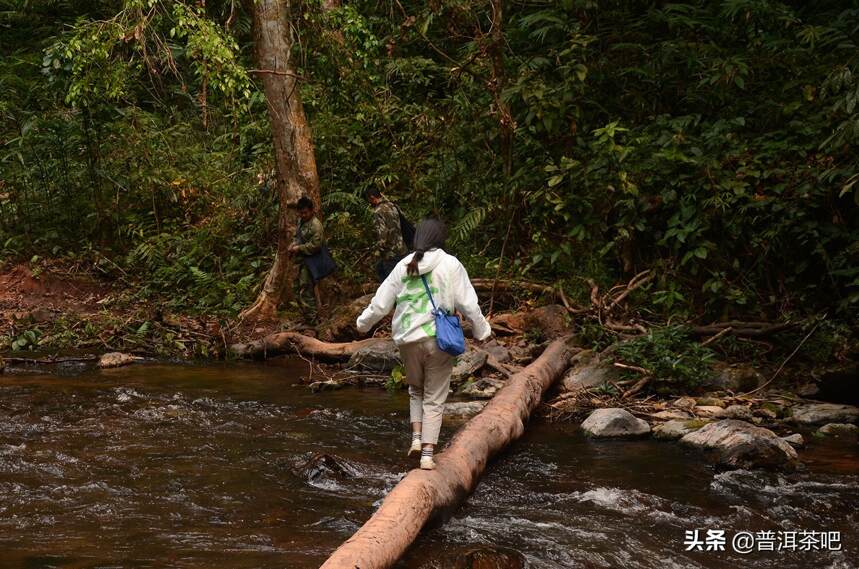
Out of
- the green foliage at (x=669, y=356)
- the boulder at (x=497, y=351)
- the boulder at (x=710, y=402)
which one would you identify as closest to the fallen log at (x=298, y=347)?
the boulder at (x=497, y=351)

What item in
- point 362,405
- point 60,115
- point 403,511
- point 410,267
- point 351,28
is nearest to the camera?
point 403,511

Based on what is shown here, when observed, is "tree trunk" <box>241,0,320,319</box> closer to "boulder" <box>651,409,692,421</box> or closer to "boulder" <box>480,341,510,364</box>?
"boulder" <box>480,341,510,364</box>

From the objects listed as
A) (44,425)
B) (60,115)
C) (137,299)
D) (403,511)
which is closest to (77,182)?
(60,115)

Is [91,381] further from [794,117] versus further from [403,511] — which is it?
[794,117]

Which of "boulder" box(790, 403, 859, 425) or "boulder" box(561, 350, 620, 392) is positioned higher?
"boulder" box(561, 350, 620, 392)

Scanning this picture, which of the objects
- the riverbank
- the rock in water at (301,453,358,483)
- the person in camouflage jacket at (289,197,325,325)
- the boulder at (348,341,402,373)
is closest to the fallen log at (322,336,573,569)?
the riverbank

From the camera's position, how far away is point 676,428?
833 centimetres

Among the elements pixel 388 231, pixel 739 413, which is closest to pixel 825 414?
pixel 739 413

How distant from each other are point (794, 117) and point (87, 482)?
30.5ft

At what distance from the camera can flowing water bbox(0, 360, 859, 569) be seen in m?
5.37

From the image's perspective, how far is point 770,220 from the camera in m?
10.6

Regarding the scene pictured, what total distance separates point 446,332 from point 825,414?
4.64 meters

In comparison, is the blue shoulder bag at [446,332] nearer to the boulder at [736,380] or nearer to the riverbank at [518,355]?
the riverbank at [518,355]

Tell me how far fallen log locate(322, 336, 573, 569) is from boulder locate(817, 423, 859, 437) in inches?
106
